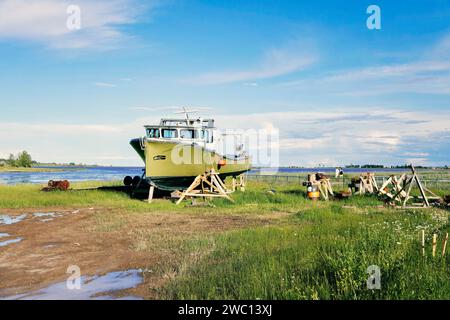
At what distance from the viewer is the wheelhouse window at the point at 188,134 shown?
24859 millimetres

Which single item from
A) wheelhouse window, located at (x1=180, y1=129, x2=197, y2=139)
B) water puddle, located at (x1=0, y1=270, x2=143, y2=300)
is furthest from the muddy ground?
wheelhouse window, located at (x1=180, y1=129, x2=197, y2=139)

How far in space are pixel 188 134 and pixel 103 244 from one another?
563 inches

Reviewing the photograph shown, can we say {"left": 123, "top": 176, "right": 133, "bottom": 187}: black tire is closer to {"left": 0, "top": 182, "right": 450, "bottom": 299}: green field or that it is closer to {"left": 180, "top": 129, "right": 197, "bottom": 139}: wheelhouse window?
{"left": 180, "top": 129, "right": 197, "bottom": 139}: wheelhouse window

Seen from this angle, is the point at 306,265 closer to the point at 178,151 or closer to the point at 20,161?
the point at 178,151

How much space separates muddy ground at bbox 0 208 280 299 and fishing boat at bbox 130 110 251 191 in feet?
17.6

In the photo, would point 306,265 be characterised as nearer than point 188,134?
Yes

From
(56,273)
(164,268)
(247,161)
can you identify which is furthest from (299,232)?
(247,161)

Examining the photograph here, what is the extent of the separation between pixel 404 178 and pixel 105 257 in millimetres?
17449

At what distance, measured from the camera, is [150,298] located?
6.77 metres

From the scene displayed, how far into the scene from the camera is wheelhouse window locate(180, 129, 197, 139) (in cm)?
2486

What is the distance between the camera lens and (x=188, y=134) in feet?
82.1

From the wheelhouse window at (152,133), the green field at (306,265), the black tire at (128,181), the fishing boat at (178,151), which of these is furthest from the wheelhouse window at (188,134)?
the green field at (306,265)

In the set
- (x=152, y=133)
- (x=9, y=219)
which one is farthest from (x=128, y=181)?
(x=9, y=219)
